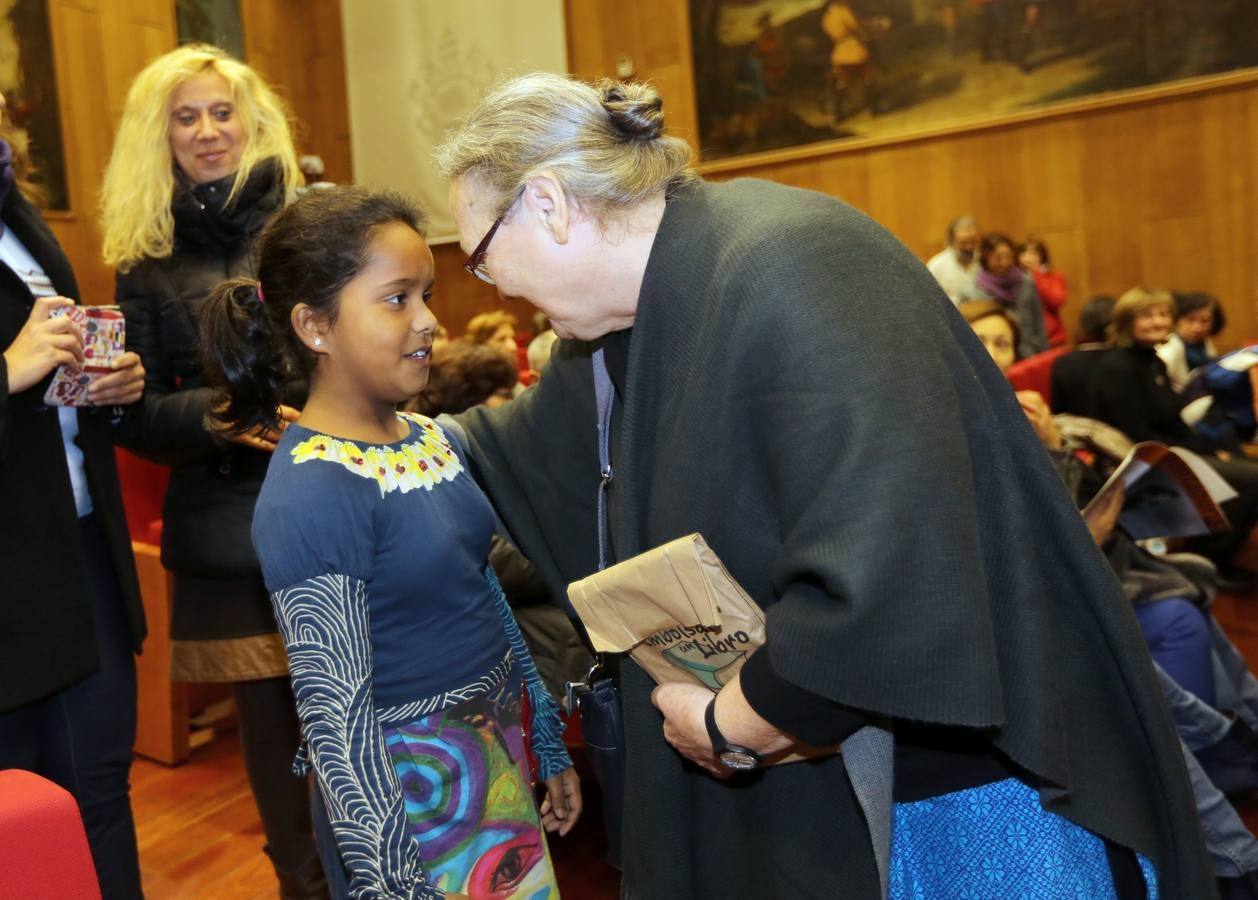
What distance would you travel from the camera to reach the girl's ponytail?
1706 millimetres

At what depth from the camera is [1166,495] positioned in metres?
2.85

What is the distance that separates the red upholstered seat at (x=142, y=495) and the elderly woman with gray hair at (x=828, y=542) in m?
3.38

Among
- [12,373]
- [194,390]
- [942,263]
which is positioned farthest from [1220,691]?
[942,263]

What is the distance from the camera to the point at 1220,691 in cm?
307

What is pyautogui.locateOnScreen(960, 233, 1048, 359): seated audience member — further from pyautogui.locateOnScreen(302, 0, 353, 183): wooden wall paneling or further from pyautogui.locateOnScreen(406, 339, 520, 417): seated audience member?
pyautogui.locateOnScreen(302, 0, 353, 183): wooden wall paneling

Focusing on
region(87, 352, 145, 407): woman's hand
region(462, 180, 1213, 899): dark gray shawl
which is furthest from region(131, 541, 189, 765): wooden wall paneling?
region(462, 180, 1213, 899): dark gray shawl

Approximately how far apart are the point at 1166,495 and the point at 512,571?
1785 millimetres

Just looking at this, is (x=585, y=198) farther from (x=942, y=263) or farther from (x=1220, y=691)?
(x=942, y=263)

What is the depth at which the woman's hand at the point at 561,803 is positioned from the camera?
182cm

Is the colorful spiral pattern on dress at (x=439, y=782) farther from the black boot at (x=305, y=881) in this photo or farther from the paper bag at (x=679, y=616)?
the black boot at (x=305, y=881)

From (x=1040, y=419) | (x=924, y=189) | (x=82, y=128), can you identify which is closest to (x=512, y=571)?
(x=1040, y=419)

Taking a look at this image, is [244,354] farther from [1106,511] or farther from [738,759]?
[1106,511]

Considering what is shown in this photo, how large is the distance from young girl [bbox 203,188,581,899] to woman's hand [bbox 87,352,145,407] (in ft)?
1.53

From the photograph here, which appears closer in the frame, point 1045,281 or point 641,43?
point 1045,281
